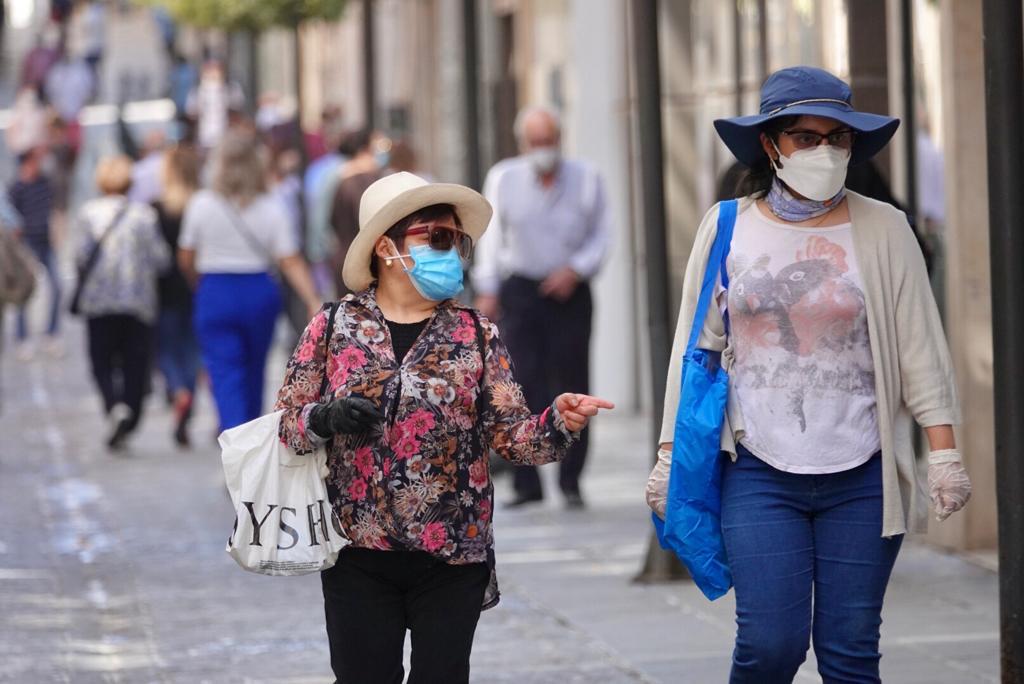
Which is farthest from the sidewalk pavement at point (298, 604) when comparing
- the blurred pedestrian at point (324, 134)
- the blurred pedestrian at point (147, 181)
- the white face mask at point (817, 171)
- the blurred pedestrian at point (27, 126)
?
the blurred pedestrian at point (27, 126)

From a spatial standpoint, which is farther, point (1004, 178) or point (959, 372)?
point (959, 372)

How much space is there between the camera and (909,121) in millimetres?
10727

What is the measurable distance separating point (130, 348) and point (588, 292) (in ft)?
14.0

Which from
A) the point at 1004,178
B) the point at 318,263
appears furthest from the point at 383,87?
the point at 1004,178

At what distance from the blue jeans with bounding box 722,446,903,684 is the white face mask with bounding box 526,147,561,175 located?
604 centimetres

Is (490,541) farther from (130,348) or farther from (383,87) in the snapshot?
(383,87)

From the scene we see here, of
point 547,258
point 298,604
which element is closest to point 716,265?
point 298,604

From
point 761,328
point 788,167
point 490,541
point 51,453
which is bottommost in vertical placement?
point 51,453

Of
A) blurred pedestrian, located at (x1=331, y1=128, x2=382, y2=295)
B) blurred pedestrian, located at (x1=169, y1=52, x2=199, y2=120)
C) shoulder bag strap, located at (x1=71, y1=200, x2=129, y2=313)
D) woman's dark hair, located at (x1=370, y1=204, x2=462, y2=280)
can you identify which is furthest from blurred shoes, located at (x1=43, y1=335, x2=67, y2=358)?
woman's dark hair, located at (x1=370, y1=204, x2=462, y2=280)

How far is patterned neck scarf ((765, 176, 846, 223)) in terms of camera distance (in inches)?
209

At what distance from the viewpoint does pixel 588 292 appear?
11.3 metres

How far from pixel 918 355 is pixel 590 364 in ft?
30.1

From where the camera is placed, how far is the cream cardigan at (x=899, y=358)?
5219 millimetres

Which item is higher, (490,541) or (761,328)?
(761,328)
